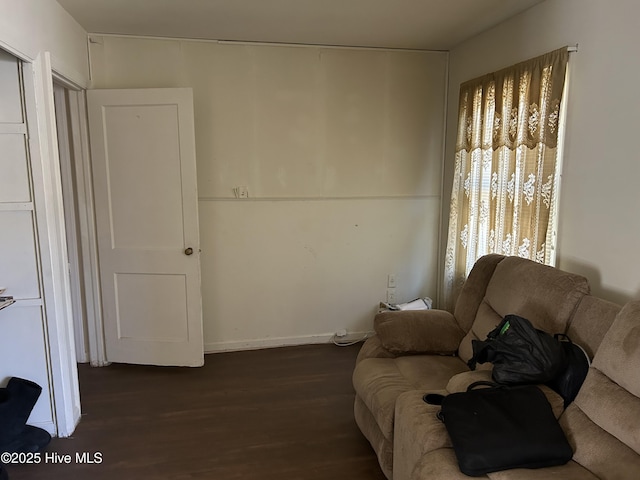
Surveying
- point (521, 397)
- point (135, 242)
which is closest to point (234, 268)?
point (135, 242)

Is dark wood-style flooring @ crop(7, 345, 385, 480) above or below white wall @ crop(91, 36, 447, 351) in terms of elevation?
below

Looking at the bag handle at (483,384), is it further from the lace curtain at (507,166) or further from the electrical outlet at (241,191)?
the electrical outlet at (241,191)

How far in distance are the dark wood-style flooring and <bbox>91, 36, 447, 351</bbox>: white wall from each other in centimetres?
49

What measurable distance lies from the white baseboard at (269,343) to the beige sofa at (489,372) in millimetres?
1262

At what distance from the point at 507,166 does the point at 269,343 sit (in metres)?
2.31

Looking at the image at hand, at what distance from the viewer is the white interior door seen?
3.13m

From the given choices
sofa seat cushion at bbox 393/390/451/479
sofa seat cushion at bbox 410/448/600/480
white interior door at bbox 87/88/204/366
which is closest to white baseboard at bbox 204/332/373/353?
white interior door at bbox 87/88/204/366

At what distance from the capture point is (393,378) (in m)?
2.29

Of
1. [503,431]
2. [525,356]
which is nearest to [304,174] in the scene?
[525,356]

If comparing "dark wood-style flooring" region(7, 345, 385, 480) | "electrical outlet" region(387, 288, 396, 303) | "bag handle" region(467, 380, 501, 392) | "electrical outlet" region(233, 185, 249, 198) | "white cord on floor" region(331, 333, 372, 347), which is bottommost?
"dark wood-style flooring" region(7, 345, 385, 480)

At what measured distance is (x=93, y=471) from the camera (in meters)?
2.25

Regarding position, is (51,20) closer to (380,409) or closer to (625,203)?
(380,409)

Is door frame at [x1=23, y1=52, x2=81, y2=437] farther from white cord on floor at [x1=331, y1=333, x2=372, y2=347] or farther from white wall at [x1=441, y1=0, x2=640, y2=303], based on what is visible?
white wall at [x1=441, y1=0, x2=640, y2=303]

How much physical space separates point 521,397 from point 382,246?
2.28 meters
